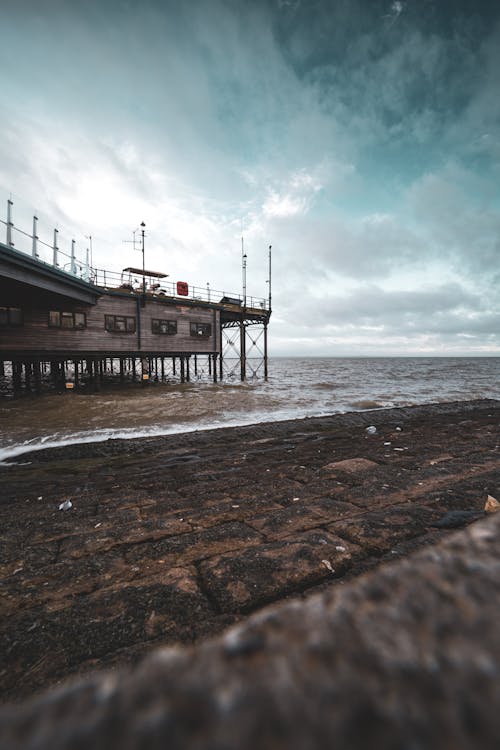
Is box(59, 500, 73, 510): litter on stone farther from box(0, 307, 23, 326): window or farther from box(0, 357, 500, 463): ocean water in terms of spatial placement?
box(0, 307, 23, 326): window

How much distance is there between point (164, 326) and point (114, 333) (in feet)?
13.1

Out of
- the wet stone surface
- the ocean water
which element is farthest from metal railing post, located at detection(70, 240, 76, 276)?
the wet stone surface

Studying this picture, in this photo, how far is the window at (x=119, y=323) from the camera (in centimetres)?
2411

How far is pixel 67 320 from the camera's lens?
22172mm

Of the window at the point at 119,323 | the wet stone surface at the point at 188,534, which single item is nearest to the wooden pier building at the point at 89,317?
the window at the point at 119,323

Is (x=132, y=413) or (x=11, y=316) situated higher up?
(x=11, y=316)

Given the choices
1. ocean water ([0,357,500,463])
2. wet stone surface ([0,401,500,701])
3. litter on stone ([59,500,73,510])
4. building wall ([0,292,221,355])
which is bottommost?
ocean water ([0,357,500,463])

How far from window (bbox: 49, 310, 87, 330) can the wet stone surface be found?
15877mm

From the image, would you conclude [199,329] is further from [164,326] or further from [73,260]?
[73,260]

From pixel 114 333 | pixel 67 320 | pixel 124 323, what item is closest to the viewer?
pixel 67 320

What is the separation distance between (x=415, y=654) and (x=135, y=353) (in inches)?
1093

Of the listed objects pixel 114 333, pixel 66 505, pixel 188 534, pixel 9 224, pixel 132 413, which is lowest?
pixel 132 413

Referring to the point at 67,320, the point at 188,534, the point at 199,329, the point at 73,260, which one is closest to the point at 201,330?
the point at 199,329

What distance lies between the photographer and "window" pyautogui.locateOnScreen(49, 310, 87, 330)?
21.6 m
